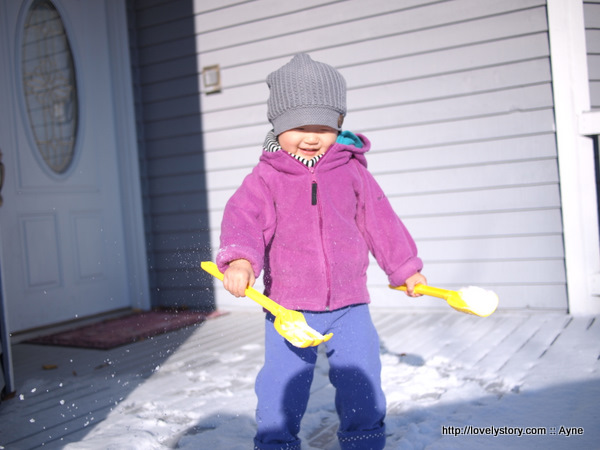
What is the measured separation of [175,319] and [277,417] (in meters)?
2.81

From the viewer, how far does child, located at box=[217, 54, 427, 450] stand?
5.51ft

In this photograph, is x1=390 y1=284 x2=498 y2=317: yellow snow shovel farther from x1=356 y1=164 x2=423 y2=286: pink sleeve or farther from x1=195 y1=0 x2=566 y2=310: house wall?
x1=195 y1=0 x2=566 y2=310: house wall

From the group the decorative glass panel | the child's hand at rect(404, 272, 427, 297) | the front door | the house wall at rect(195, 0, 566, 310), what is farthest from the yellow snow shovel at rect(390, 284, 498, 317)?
the decorative glass panel

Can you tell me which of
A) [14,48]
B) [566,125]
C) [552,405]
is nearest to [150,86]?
[14,48]

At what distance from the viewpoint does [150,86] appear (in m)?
4.89

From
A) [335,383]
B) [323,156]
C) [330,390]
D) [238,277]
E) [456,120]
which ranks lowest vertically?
[330,390]

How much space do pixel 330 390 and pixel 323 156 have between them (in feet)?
3.90

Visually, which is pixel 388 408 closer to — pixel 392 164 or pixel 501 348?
pixel 501 348

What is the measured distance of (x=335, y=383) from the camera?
173 cm

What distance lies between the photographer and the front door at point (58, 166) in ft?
13.2

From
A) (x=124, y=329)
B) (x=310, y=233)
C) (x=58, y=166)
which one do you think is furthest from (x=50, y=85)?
(x=310, y=233)

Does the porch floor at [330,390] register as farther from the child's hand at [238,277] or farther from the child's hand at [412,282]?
the child's hand at [238,277]

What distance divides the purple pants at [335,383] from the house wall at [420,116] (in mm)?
2340

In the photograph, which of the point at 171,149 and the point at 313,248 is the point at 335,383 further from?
the point at 171,149
